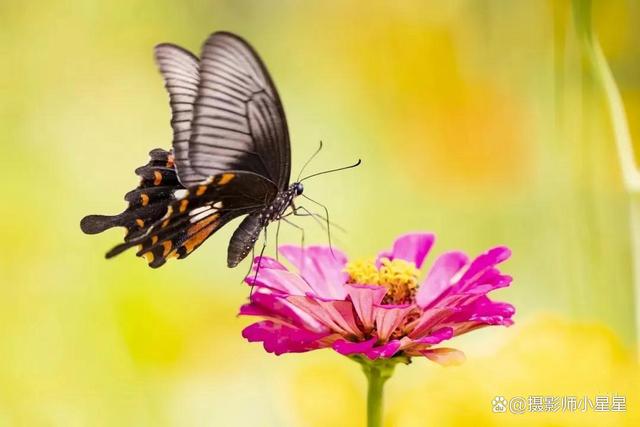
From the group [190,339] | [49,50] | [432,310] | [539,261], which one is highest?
[49,50]

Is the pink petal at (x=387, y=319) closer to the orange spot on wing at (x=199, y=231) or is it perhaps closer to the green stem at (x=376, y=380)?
the green stem at (x=376, y=380)

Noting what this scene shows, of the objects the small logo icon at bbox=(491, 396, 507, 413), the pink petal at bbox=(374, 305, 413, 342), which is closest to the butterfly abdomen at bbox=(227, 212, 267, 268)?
the pink petal at bbox=(374, 305, 413, 342)

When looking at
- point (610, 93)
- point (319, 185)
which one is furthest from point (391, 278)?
point (319, 185)

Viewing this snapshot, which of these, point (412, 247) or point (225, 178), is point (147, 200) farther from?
point (412, 247)

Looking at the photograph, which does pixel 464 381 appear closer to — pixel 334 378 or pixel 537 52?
pixel 334 378

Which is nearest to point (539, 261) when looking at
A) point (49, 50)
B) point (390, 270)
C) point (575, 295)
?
point (575, 295)

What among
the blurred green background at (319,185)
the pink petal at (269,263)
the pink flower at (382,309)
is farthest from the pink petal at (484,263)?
the blurred green background at (319,185)
